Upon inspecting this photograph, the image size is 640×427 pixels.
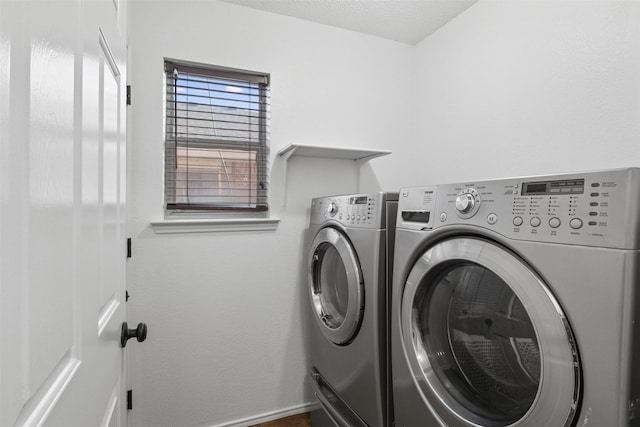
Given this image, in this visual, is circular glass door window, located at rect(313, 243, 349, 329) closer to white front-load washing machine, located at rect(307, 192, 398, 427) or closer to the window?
white front-load washing machine, located at rect(307, 192, 398, 427)

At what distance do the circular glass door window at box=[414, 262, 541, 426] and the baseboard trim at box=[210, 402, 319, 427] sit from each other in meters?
1.08

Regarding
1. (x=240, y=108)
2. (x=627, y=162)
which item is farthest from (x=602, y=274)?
(x=240, y=108)

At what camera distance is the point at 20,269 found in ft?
1.15

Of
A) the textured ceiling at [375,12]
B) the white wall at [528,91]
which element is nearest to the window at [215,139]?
the textured ceiling at [375,12]

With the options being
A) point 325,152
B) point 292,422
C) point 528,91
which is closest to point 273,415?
point 292,422

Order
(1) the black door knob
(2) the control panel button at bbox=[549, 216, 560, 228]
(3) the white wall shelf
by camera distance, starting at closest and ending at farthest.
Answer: (2) the control panel button at bbox=[549, 216, 560, 228] → (1) the black door knob → (3) the white wall shelf

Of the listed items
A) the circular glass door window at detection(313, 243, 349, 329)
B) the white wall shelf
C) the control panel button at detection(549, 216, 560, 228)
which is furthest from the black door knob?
the white wall shelf

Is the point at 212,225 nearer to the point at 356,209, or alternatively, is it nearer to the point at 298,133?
the point at 298,133

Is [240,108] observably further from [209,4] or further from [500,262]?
[500,262]

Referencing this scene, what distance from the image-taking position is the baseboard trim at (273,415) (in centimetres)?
201

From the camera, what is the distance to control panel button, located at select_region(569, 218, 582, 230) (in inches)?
30.0

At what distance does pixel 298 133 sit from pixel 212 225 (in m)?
0.78

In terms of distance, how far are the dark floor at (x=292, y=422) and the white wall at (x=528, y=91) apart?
1641mm

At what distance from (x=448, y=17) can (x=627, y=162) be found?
1.38 metres
